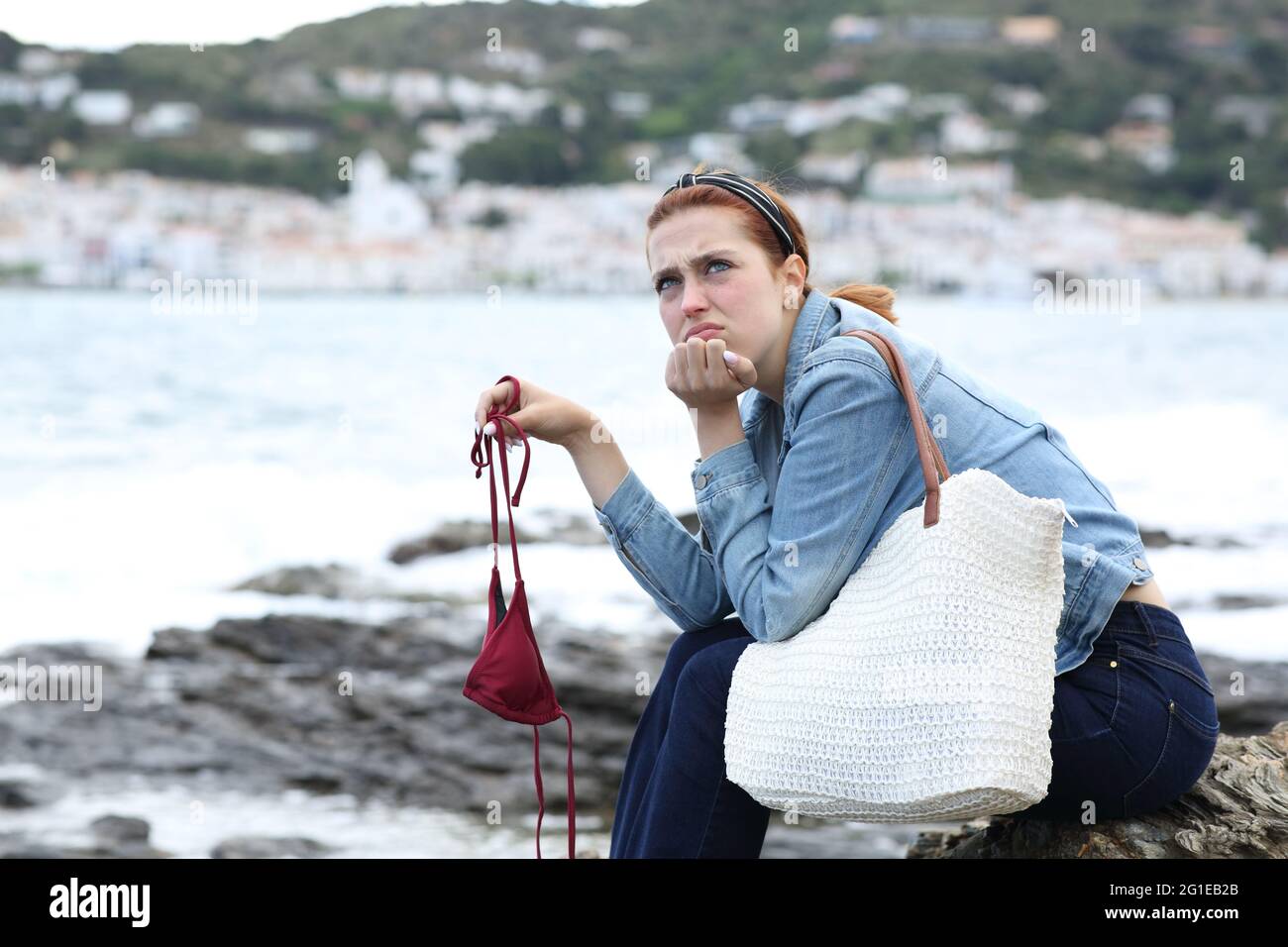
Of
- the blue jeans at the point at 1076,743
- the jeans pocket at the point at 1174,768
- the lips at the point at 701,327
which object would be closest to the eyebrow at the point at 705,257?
the lips at the point at 701,327

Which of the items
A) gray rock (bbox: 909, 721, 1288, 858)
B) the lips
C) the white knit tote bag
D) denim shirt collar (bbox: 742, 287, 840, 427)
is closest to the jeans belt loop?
the white knit tote bag

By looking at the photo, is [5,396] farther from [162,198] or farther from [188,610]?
[162,198]

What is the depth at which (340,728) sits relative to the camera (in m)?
5.45

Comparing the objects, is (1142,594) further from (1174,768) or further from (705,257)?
(705,257)

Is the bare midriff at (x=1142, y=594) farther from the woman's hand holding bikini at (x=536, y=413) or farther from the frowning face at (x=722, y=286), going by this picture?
the woman's hand holding bikini at (x=536, y=413)

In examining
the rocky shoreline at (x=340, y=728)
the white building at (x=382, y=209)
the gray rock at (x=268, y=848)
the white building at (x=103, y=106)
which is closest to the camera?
the gray rock at (x=268, y=848)

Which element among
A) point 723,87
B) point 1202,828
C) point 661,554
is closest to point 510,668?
point 661,554

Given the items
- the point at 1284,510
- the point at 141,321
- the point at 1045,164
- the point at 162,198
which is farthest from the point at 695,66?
the point at 1284,510

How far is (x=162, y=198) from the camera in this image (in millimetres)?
50188

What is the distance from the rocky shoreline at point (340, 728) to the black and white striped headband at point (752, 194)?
2.28 metres

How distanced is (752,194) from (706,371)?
0.32m

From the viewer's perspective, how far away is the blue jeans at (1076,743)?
199cm

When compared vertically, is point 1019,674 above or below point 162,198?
below

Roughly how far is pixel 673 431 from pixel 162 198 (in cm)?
3776
